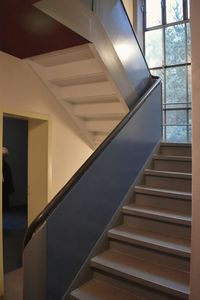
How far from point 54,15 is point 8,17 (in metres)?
0.36

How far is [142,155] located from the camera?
2955mm

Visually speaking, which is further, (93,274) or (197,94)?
(93,274)

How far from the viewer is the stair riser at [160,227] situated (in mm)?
2152

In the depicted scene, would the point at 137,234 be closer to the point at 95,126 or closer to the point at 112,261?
the point at 112,261

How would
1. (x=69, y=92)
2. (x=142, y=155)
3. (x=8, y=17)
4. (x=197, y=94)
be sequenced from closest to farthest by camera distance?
(x=197, y=94), (x=8, y=17), (x=142, y=155), (x=69, y=92)

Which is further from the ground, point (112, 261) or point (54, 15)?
point (54, 15)

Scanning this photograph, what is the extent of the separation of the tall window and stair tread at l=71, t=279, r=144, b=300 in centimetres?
368

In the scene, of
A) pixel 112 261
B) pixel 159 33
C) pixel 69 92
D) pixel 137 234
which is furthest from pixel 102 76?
pixel 159 33

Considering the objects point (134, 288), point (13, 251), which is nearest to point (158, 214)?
point (134, 288)

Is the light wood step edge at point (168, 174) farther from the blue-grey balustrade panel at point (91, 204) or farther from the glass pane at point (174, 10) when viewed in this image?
the glass pane at point (174, 10)

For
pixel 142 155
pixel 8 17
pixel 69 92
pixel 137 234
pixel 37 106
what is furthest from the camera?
pixel 69 92

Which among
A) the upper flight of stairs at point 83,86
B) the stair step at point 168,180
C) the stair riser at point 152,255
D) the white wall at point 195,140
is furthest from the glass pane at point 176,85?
the white wall at point 195,140

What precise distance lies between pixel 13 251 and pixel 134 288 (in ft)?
8.70

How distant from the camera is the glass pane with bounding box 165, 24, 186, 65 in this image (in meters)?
5.05
